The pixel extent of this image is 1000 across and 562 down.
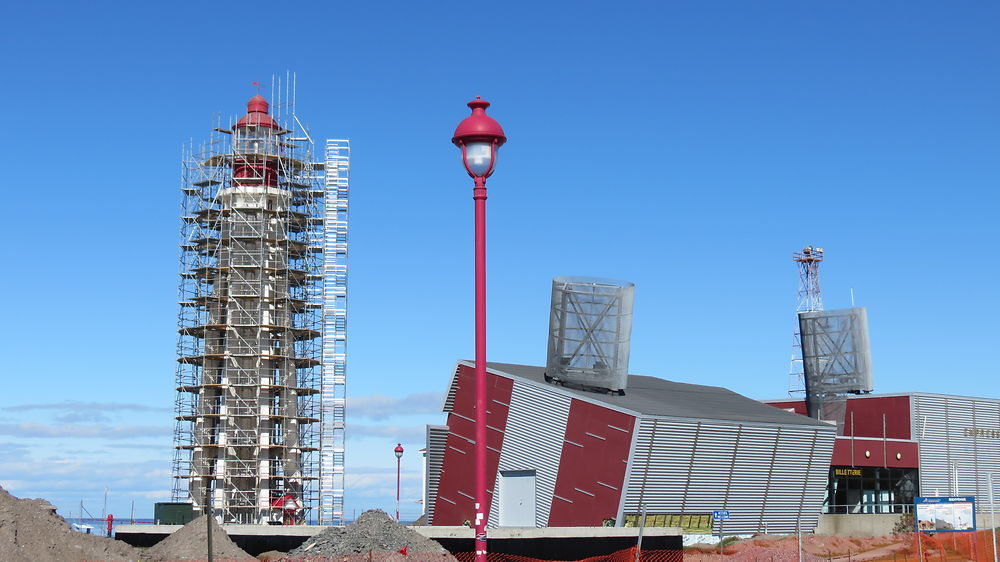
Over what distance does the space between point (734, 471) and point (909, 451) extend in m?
20.9

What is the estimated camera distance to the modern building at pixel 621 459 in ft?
189

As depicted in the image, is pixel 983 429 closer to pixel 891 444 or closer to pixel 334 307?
pixel 891 444

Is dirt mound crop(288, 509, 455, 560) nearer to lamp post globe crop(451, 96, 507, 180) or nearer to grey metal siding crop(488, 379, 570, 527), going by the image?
lamp post globe crop(451, 96, 507, 180)

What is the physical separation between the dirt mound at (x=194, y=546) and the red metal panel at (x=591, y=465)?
821 inches

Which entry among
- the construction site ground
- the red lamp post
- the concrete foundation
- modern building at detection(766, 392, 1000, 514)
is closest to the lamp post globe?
the red lamp post

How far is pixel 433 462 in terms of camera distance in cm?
6881

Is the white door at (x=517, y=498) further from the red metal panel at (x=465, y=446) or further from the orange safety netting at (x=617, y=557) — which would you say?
the orange safety netting at (x=617, y=557)

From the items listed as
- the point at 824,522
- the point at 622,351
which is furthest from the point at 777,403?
the point at 622,351

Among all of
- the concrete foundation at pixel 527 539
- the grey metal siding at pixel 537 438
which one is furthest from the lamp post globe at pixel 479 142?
the grey metal siding at pixel 537 438

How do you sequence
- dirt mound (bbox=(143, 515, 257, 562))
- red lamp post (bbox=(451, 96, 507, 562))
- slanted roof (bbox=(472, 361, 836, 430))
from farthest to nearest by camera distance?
slanted roof (bbox=(472, 361, 836, 430)), dirt mound (bbox=(143, 515, 257, 562)), red lamp post (bbox=(451, 96, 507, 562))

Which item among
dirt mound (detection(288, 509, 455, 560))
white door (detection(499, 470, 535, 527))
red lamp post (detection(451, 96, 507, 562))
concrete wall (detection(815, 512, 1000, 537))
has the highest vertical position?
red lamp post (detection(451, 96, 507, 562))

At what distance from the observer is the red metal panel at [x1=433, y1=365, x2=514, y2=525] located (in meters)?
63.4

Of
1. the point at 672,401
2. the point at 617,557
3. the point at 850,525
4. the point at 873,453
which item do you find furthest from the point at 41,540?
the point at 873,453

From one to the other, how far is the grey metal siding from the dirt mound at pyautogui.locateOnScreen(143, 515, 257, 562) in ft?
69.9
